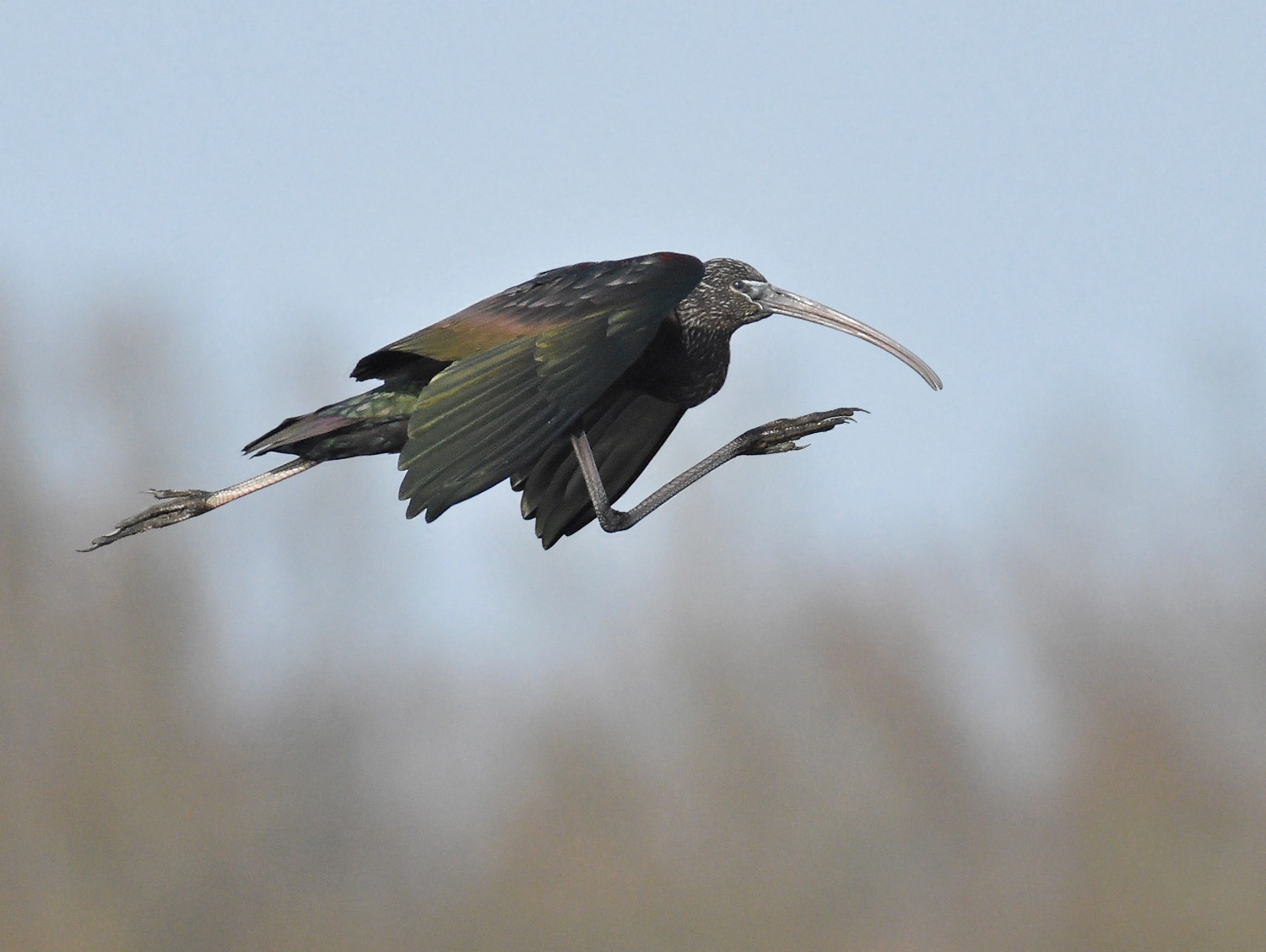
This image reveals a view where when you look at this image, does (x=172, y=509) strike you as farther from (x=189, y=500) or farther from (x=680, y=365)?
(x=680, y=365)

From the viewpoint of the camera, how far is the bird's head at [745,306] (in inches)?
380

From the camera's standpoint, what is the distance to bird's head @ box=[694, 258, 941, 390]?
9.64 m

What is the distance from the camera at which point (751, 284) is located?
9.80m

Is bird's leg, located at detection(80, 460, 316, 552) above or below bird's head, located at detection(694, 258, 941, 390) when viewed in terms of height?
below

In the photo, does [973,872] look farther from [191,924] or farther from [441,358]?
[441,358]

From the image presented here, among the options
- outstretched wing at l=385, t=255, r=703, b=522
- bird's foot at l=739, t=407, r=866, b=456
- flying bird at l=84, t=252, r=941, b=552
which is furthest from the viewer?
bird's foot at l=739, t=407, r=866, b=456

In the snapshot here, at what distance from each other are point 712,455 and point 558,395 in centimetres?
119

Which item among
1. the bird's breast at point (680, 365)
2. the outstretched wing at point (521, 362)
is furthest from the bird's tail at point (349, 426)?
the bird's breast at point (680, 365)

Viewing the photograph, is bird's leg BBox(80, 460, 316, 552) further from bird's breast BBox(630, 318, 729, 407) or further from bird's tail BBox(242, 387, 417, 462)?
bird's breast BBox(630, 318, 729, 407)

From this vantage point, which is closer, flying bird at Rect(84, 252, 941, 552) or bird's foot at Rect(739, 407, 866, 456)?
flying bird at Rect(84, 252, 941, 552)

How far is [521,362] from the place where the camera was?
28.0 feet

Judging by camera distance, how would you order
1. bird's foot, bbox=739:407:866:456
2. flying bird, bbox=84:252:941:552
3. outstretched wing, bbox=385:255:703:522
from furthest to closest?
bird's foot, bbox=739:407:866:456 < flying bird, bbox=84:252:941:552 < outstretched wing, bbox=385:255:703:522

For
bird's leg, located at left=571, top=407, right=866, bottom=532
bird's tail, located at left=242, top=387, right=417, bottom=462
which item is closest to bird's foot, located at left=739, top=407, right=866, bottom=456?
bird's leg, located at left=571, top=407, right=866, bottom=532

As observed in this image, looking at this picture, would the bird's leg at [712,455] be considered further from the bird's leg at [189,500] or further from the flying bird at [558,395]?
the bird's leg at [189,500]
